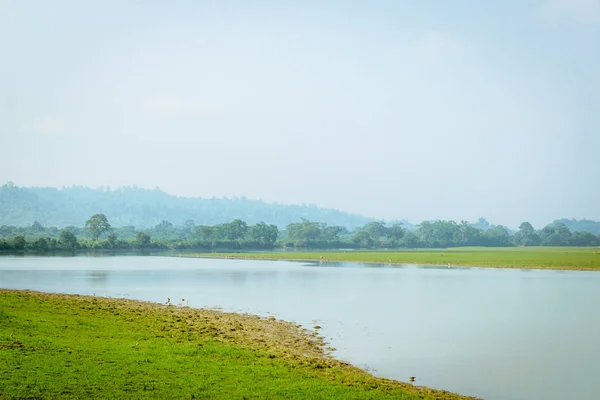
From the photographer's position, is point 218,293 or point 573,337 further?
point 218,293

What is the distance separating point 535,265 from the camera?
79062 millimetres

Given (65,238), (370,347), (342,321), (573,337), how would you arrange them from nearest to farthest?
(370,347), (573,337), (342,321), (65,238)

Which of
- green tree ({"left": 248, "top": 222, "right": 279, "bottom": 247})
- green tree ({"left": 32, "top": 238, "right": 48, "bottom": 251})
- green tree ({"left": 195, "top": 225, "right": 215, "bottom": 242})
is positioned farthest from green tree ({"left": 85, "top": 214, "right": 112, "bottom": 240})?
green tree ({"left": 32, "top": 238, "right": 48, "bottom": 251})

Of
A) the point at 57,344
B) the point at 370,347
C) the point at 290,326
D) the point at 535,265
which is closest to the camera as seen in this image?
the point at 57,344

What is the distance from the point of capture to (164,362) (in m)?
15.8

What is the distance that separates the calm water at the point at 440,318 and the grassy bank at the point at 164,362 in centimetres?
218

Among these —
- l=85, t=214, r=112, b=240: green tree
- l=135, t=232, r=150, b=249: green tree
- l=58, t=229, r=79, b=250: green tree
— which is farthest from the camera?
l=85, t=214, r=112, b=240: green tree

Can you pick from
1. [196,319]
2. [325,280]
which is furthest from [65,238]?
[196,319]

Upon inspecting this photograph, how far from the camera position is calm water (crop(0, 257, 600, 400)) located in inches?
691

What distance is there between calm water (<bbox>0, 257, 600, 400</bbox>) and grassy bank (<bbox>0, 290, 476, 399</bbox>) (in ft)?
7.14

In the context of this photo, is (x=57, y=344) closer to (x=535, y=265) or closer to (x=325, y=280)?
(x=325, y=280)

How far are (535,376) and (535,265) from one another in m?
66.5

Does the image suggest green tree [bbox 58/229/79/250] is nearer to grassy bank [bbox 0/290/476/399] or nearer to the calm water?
the calm water

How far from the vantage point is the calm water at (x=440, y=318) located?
17.5m
